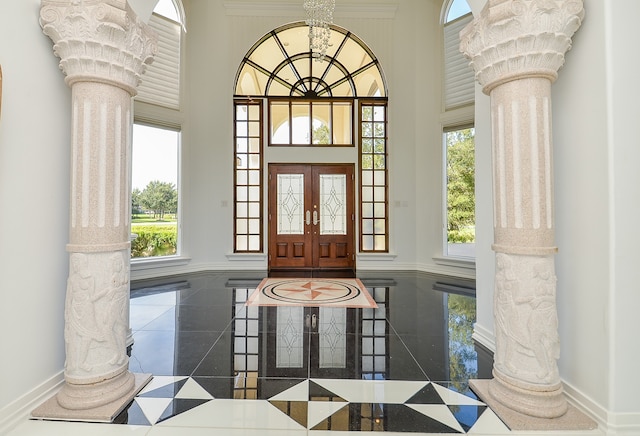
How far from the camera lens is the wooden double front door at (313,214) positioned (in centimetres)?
723

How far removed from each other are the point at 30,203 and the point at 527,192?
3035 millimetres

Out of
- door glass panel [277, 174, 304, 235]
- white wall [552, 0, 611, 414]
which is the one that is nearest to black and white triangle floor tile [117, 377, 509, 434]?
white wall [552, 0, 611, 414]

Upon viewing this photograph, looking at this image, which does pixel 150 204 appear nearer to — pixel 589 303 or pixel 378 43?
pixel 378 43

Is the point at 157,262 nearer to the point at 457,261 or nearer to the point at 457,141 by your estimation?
the point at 457,261

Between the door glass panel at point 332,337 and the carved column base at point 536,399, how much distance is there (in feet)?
3.83

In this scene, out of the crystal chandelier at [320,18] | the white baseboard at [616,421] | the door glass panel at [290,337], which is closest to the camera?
the white baseboard at [616,421]

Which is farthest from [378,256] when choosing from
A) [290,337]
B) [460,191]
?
[290,337]

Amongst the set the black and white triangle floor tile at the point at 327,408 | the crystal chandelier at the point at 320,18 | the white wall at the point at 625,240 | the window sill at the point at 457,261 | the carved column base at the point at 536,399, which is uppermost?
the crystal chandelier at the point at 320,18

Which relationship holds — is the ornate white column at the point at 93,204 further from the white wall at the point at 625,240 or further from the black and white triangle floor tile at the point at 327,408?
the white wall at the point at 625,240

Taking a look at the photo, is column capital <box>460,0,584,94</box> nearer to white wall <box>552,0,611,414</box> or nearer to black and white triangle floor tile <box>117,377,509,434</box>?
white wall <box>552,0,611,414</box>

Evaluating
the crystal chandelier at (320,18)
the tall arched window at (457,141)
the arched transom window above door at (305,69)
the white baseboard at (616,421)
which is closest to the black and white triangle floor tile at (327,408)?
the white baseboard at (616,421)

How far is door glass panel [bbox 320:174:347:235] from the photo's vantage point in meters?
7.31

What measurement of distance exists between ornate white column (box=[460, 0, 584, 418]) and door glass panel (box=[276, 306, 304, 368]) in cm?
151

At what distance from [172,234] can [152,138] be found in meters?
1.92
